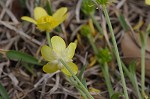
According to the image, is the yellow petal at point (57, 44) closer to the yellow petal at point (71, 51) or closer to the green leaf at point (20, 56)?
the yellow petal at point (71, 51)

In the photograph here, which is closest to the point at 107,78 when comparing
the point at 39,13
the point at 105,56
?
the point at 105,56

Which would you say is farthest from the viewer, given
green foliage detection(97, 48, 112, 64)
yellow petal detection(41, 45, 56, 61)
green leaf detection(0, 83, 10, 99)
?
green foliage detection(97, 48, 112, 64)

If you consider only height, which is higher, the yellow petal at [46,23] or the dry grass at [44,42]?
the yellow petal at [46,23]

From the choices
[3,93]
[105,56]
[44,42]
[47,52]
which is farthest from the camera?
[44,42]

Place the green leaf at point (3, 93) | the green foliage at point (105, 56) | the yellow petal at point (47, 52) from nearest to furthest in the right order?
the yellow petal at point (47, 52) → the green leaf at point (3, 93) → the green foliage at point (105, 56)

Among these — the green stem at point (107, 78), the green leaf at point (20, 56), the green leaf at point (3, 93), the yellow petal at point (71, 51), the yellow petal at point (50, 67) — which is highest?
the yellow petal at point (71, 51)

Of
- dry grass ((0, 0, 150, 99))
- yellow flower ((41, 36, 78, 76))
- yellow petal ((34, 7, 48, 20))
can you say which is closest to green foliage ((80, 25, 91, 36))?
dry grass ((0, 0, 150, 99))

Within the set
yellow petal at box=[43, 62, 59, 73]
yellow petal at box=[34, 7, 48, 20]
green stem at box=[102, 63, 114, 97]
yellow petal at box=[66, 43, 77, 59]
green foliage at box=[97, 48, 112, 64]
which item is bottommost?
green stem at box=[102, 63, 114, 97]

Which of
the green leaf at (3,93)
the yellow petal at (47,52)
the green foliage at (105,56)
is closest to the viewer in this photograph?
the yellow petal at (47,52)

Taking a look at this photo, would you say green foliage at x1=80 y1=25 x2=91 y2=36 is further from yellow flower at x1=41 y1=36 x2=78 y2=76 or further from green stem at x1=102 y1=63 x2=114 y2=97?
yellow flower at x1=41 y1=36 x2=78 y2=76

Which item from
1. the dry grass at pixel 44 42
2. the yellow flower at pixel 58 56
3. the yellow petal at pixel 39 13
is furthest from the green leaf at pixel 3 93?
the yellow petal at pixel 39 13

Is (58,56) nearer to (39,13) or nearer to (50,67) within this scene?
(50,67)

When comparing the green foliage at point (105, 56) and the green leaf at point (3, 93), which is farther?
the green foliage at point (105, 56)
